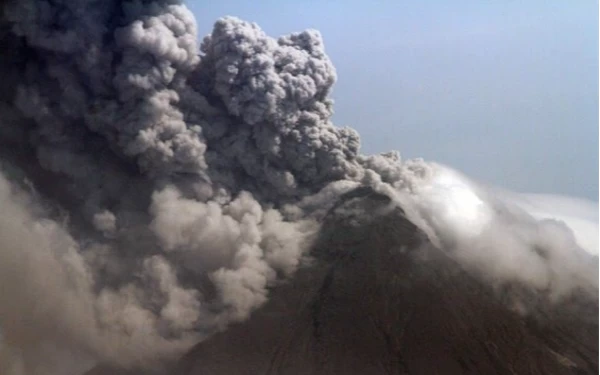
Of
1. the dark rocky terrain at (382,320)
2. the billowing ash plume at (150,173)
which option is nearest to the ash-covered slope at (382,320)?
the dark rocky terrain at (382,320)

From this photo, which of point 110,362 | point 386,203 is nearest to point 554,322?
point 386,203

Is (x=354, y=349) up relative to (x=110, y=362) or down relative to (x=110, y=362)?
up

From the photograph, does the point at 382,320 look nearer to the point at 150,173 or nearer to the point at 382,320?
the point at 382,320

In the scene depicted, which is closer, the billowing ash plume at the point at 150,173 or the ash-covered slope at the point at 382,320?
the ash-covered slope at the point at 382,320

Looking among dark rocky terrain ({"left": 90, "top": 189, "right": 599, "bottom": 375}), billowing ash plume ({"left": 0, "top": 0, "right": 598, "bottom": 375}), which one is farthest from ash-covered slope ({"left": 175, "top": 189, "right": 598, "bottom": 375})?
billowing ash plume ({"left": 0, "top": 0, "right": 598, "bottom": 375})

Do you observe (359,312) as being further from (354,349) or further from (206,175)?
(206,175)

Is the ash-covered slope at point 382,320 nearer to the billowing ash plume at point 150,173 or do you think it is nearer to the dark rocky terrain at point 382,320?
the dark rocky terrain at point 382,320
